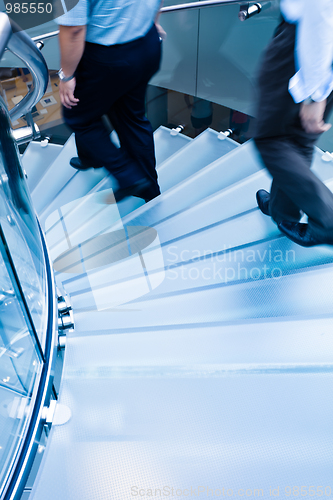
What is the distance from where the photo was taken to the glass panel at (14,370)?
3.75 feet

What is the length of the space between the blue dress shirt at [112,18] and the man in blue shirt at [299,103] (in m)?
0.56

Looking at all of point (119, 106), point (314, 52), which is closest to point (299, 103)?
point (314, 52)

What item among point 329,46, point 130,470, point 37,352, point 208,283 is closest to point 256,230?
point 208,283

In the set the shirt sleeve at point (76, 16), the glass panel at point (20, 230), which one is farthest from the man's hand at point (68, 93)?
the glass panel at point (20, 230)

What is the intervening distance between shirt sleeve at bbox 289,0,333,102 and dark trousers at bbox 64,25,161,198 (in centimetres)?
71

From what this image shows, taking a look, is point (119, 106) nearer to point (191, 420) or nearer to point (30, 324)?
point (30, 324)

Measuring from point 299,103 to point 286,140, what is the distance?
0.14m

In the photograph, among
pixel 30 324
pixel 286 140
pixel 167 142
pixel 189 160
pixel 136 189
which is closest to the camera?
pixel 30 324

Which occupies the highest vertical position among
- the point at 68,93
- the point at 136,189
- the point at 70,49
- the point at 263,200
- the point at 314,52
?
the point at 314,52

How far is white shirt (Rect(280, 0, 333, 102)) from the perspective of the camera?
1110 mm

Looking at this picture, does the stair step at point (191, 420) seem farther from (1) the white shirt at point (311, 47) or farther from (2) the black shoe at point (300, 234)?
(1) the white shirt at point (311, 47)

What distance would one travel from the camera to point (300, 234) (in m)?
1.61

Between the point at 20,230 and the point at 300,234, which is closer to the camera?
the point at 20,230

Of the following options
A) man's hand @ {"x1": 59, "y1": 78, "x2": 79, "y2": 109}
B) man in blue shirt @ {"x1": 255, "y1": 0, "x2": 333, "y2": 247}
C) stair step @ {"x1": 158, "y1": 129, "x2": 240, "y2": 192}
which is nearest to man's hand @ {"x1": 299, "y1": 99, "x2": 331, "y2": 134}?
man in blue shirt @ {"x1": 255, "y1": 0, "x2": 333, "y2": 247}
